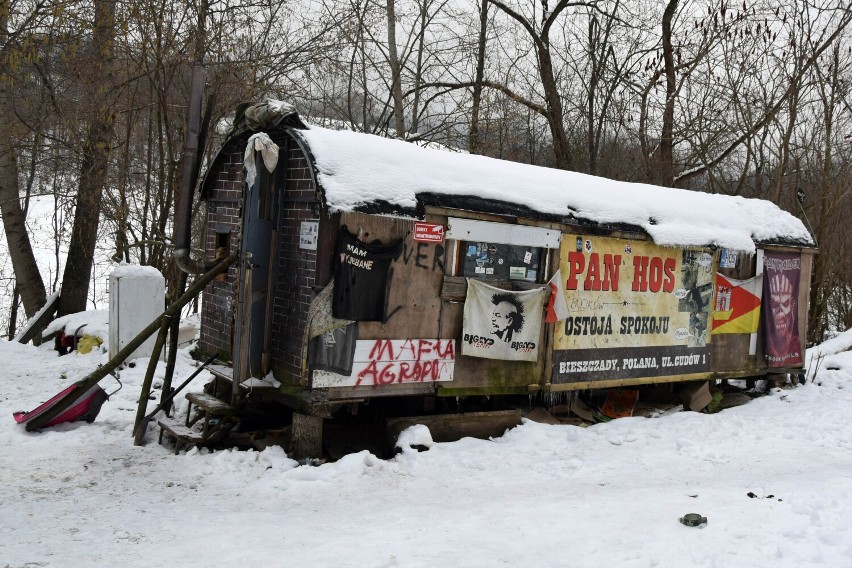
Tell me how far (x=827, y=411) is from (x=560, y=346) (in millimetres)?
4333

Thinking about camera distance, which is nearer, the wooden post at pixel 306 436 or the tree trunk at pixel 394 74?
the wooden post at pixel 306 436

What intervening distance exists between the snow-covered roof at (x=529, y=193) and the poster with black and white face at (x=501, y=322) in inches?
38.6

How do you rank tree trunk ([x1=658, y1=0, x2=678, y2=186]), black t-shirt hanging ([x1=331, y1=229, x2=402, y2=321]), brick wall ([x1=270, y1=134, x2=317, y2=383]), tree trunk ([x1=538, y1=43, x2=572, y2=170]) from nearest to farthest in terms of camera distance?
black t-shirt hanging ([x1=331, y1=229, x2=402, y2=321]), brick wall ([x1=270, y1=134, x2=317, y2=383]), tree trunk ([x1=658, y1=0, x2=678, y2=186]), tree trunk ([x1=538, y1=43, x2=572, y2=170])

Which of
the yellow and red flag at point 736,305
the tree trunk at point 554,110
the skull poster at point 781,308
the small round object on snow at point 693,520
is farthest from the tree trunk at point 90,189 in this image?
the tree trunk at point 554,110

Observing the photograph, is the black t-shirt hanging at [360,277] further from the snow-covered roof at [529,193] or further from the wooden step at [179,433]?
the wooden step at [179,433]

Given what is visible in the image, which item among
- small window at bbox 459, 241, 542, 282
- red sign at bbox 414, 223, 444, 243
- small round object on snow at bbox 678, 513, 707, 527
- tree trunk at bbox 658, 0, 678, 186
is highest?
tree trunk at bbox 658, 0, 678, 186

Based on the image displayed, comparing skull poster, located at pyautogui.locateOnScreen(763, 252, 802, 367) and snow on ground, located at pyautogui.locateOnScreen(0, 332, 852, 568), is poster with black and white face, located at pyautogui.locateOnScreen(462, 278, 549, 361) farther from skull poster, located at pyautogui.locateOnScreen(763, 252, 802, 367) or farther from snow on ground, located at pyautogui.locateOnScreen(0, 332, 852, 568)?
skull poster, located at pyautogui.locateOnScreen(763, 252, 802, 367)

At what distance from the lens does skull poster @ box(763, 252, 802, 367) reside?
433 inches

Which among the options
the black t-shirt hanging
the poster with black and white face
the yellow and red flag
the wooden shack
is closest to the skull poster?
the yellow and red flag

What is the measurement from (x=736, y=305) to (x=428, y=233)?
5.80 metres

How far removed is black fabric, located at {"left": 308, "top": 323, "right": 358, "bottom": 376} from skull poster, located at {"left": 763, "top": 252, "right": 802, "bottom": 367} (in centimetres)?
729

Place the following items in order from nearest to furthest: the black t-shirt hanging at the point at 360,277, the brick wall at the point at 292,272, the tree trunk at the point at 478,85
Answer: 1. the black t-shirt hanging at the point at 360,277
2. the brick wall at the point at 292,272
3. the tree trunk at the point at 478,85

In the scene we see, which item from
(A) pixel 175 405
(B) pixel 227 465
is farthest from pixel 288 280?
(A) pixel 175 405

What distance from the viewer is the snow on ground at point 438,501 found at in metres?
4.72
